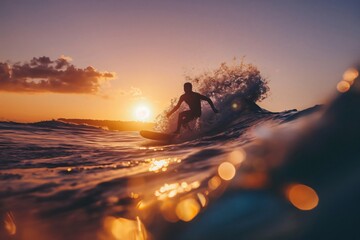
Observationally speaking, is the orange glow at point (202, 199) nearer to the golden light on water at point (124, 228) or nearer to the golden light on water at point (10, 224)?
the golden light on water at point (124, 228)

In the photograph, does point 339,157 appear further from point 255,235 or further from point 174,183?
point 174,183

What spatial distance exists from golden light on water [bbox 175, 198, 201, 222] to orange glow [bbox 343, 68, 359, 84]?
64.1 inches

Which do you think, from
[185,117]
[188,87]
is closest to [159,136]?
[185,117]

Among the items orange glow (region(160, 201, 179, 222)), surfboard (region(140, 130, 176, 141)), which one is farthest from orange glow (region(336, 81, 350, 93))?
surfboard (region(140, 130, 176, 141))

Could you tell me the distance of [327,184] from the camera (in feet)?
5.82

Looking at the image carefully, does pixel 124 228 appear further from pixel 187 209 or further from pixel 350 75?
pixel 350 75

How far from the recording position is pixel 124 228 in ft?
7.35

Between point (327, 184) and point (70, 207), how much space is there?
88.5 inches

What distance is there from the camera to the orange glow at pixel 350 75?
2.53 m

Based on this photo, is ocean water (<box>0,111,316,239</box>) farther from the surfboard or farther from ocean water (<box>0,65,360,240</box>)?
the surfboard

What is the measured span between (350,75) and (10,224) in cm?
313

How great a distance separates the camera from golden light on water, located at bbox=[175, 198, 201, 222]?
2.07 metres

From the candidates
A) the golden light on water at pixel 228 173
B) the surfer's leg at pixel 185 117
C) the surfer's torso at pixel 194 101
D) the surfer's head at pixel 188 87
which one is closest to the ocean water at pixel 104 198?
the golden light on water at pixel 228 173

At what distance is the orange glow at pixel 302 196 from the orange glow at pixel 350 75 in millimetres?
1182
